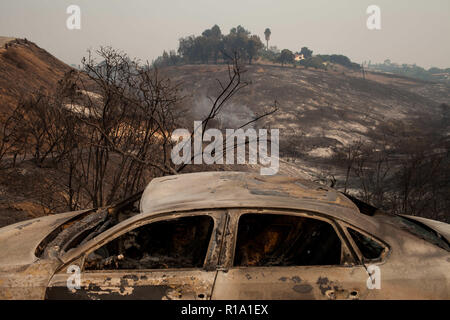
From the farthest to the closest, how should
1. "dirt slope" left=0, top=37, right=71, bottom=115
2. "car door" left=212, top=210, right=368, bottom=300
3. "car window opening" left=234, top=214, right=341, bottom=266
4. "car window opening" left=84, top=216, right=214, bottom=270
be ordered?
1. "dirt slope" left=0, top=37, right=71, bottom=115
2. "car window opening" left=234, top=214, right=341, bottom=266
3. "car window opening" left=84, top=216, right=214, bottom=270
4. "car door" left=212, top=210, right=368, bottom=300

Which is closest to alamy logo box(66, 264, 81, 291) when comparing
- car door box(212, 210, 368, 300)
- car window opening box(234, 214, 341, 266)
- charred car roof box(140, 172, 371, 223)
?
charred car roof box(140, 172, 371, 223)

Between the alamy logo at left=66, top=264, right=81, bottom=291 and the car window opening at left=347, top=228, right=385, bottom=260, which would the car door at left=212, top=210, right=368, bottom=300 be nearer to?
the car window opening at left=347, top=228, right=385, bottom=260

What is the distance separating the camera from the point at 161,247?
10.2ft

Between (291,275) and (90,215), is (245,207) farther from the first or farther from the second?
(90,215)

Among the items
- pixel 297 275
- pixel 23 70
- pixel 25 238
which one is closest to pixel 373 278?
pixel 297 275

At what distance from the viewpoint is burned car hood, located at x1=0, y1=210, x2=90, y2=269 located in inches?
100

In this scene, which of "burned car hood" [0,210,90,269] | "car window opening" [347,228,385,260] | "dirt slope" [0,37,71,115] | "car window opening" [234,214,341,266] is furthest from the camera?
"dirt slope" [0,37,71,115]

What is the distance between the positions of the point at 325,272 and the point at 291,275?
0.23 meters

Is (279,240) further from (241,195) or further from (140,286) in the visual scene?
(140,286)

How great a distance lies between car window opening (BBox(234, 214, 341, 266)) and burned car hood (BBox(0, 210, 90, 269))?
5.25 ft

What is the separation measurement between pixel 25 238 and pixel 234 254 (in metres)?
1.80

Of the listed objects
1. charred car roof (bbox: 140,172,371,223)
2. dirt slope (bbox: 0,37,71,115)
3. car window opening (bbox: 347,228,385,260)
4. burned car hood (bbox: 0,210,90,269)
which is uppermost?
dirt slope (bbox: 0,37,71,115)
